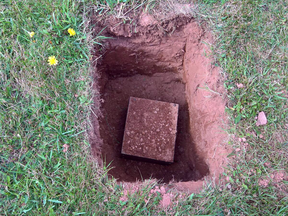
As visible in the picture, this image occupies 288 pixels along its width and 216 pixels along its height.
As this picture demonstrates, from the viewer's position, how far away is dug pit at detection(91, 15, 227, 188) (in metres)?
2.19

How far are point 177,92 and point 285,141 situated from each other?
139 centimetres

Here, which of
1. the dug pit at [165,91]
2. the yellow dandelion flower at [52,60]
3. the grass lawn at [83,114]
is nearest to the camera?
the grass lawn at [83,114]

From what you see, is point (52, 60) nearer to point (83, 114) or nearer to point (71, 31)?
point (71, 31)

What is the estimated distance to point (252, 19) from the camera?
227 centimetres

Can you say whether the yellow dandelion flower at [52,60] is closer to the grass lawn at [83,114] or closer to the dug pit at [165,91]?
the grass lawn at [83,114]

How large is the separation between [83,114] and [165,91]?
136cm

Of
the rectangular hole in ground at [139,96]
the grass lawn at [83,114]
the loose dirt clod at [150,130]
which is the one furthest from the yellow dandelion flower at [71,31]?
the loose dirt clod at [150,130]

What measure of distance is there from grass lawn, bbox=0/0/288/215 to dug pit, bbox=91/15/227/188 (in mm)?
145

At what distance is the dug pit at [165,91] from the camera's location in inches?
86.3

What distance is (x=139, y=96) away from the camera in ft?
9.65

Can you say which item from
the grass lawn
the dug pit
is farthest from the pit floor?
the grass lawn

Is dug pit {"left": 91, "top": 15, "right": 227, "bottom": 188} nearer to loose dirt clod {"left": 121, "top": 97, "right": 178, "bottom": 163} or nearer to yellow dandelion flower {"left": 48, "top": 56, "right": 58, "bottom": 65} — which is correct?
loose dirt clod {"left": 121, "top": 97, "right": 178, "bottom": 163}

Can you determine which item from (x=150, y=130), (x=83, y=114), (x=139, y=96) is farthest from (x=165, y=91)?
(x=83, y=114)

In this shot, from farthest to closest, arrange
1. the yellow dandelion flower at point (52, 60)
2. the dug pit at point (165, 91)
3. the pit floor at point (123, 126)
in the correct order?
1. the pit floor at point (123, 126)
2. the dug pit at point (165, 91)
3. the yellow dandelion flower at point (52, 60)
